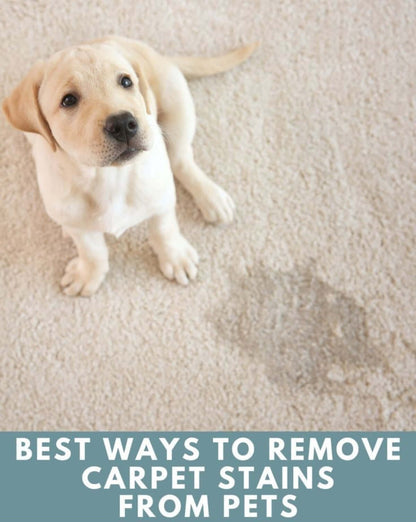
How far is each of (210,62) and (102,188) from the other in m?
0.84

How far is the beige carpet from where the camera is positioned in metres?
1.93

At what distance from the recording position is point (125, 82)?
1.38 m

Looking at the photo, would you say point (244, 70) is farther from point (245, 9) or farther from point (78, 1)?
point (78, 1)

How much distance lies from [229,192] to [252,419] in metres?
0.84

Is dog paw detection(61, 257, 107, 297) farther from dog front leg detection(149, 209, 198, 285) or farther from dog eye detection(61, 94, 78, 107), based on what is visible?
dog eye detection(61, 94, 78, 107)

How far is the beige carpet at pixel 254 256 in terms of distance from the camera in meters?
1.93

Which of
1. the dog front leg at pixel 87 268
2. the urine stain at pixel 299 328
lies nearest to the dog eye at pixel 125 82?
the dog front leg at pixel 87 268

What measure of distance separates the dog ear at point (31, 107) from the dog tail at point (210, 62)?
75 cm

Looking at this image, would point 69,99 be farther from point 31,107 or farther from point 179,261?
point 179,261

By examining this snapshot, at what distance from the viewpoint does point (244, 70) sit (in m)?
2.27

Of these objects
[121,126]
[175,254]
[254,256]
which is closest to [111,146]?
[121,126]

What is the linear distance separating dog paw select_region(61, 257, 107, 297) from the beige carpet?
5 cm

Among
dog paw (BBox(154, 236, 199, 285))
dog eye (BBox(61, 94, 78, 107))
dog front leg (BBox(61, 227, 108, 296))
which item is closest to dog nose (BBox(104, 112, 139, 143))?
dog eye (BBox(61, 94, 78, 107))

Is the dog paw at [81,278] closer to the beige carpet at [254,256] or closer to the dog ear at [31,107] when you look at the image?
the beige carpet at [254,256]
